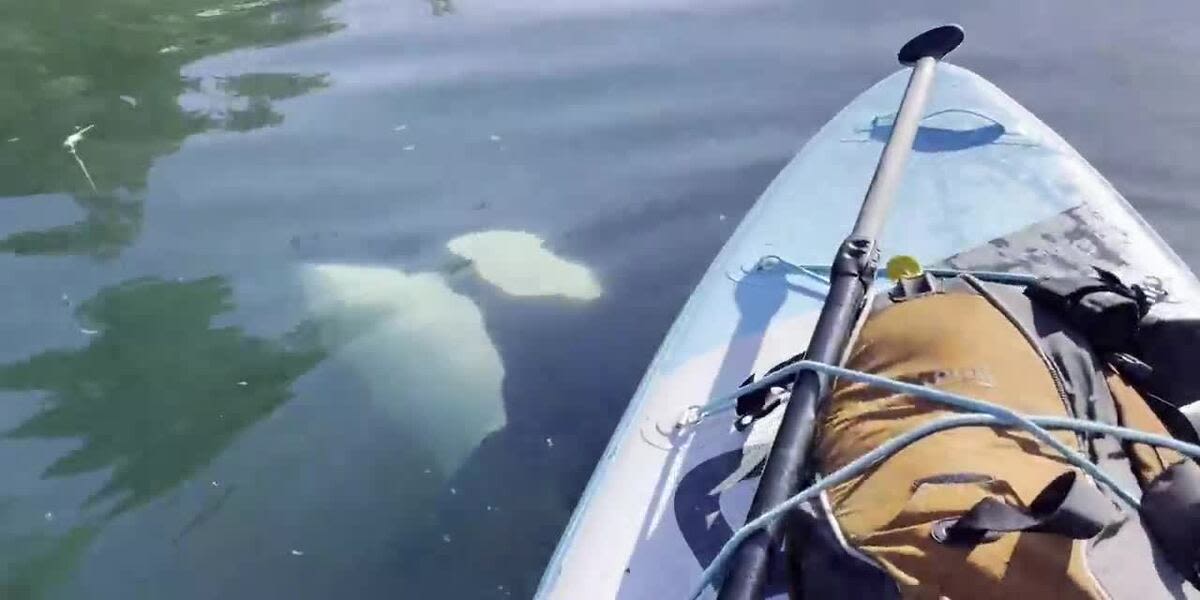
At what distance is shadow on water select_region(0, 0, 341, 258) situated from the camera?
4.48 metres

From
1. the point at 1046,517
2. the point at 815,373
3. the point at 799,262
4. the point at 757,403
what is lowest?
the point at 799,262

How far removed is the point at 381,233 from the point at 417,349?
2.93 feet

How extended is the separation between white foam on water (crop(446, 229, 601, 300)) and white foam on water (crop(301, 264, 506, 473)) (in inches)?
7.8

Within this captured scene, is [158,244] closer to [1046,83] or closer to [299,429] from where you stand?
[299,429]

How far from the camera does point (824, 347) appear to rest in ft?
5.97

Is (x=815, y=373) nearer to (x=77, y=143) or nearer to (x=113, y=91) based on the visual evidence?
(x=77, y=143)

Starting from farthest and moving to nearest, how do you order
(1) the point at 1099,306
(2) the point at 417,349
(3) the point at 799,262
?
(2) the point at 417,349 → (3) the point at 799,262 → (1) the point at 1099,306

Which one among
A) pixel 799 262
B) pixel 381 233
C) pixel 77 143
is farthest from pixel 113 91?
pixel 799 262

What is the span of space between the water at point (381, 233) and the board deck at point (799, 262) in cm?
73

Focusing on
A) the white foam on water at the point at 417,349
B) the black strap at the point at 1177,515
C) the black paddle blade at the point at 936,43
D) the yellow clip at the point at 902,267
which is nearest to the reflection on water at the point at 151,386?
the white foam on water at the point at 417,349

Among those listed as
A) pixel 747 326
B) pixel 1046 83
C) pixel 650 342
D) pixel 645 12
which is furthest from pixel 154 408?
pixel 1046 83

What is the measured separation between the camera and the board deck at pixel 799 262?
203 cm

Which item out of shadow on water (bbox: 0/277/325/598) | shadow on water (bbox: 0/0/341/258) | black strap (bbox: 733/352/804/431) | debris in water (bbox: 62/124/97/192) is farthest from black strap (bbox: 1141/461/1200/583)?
debris in water (bbox: 62/124/97/192)

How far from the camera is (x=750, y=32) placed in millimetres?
5984
